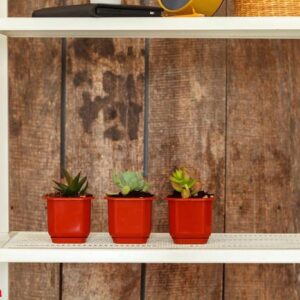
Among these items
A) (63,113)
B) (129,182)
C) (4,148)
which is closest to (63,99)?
(63,113)

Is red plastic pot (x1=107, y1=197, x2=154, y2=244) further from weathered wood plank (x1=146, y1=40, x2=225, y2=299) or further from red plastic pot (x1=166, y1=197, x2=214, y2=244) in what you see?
weathered wood plank (x1=146, y1=40, x2=225, y2=299)

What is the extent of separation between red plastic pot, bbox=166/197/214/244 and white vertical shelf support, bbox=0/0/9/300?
0.32 meters

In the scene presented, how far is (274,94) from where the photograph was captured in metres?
1.48

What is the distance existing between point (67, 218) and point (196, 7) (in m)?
0.42

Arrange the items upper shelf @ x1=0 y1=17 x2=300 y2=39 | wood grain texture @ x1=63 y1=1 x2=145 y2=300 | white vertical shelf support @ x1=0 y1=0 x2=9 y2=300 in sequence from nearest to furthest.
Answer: upper shelf @ x1=0 y1=17 x2=300 y2=39 → white vertical shelf support @ x1=0 y1=0 x2=9 y2=300 → wood grain texture @ x1=63 y1=1 x2=145 y2=300

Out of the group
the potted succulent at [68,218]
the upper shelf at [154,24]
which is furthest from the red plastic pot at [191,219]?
the upper shelf at [154,24]

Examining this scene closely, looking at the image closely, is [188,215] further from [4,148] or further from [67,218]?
[4,148]

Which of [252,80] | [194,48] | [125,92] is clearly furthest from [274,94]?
[125,92]

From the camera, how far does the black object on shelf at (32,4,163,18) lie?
124 cm

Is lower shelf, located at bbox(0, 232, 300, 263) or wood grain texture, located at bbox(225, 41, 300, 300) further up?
wood grain texture, located at bbox(225, 41, 300, 300)

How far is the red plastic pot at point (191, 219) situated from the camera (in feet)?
4.21

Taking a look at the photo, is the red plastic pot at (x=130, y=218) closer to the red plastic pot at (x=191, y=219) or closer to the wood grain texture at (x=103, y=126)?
the red plastic pot at (x=191, y=219)

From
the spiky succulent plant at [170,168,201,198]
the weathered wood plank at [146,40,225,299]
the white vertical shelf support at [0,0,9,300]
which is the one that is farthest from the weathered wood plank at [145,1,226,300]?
the white vertical shelf support at [0,0,9,300]

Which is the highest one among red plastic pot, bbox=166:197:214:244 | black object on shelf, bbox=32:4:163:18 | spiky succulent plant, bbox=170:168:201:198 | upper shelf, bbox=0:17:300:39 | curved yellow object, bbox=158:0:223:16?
curved yellow object, bbox=158:0:223:16
